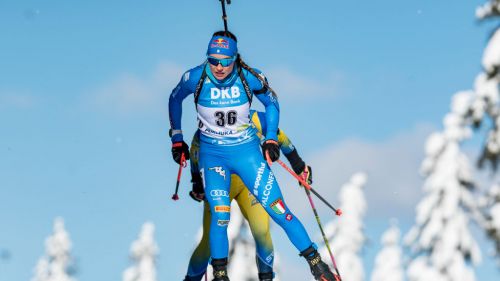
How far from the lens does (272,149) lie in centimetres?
A: 1032

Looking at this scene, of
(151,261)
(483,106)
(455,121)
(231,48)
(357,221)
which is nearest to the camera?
(231,48)

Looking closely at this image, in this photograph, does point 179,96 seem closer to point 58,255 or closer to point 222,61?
point 222,61

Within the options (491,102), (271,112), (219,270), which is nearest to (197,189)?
(219,270)

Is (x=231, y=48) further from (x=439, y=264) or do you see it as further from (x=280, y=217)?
(x=439, y=264)

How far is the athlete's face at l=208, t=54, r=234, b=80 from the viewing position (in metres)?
9.91

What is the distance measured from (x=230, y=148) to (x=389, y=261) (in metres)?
15.8

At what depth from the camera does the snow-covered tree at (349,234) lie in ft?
84.4

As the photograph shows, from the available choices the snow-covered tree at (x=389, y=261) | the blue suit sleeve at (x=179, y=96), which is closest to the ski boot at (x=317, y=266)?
the blue suit sleeve at (x=179, y=96)

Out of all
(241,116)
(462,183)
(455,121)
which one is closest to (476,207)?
(462,183)

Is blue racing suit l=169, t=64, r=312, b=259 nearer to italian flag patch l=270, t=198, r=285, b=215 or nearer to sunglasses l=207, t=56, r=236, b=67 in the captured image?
italian flag patch l=270, t=198, r=285, b=215

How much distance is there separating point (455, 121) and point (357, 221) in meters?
8.63

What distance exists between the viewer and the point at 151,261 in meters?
39.9

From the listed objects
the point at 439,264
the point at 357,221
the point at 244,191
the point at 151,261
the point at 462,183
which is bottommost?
the point at 244,191

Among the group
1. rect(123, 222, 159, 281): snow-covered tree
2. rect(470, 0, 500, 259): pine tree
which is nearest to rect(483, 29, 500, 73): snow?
rect(470, 0, 500, 259): pine tree
